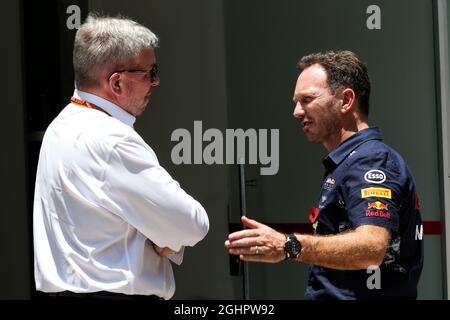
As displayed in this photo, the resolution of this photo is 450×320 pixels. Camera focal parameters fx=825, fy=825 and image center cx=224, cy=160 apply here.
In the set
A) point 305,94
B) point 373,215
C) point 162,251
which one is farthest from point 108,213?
point 305,94

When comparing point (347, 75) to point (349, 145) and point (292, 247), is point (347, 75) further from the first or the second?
point (292, 247)

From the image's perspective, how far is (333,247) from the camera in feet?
8.23

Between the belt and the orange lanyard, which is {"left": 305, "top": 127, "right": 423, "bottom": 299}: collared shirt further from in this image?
the orange lanyard

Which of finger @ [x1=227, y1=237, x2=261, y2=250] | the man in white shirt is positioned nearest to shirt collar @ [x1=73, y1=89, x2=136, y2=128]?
the man in white shirt

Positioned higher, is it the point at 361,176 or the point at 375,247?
the point at 361,176

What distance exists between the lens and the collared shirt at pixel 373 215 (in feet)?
8.44

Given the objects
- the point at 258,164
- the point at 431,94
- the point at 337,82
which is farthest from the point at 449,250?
the point at 337,82

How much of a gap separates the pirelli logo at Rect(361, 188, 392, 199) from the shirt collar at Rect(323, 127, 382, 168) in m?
0.21

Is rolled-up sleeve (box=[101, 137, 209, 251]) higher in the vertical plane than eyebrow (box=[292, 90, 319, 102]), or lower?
lower

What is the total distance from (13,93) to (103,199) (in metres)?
2.68

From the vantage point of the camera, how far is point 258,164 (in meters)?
5.09

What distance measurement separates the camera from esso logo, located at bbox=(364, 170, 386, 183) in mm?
2594

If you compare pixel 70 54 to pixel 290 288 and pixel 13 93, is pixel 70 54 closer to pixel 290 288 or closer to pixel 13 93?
pixel 13 93

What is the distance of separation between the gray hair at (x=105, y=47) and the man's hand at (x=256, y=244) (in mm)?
623
